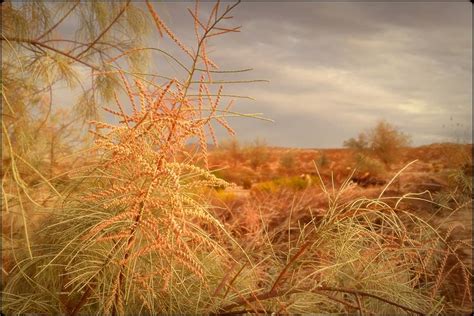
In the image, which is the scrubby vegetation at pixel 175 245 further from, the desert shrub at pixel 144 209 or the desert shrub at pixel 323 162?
the desert shrub at pixel 323 162

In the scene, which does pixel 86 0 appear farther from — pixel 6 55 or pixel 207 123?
pixel 207 123

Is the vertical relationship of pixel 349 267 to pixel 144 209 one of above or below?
below

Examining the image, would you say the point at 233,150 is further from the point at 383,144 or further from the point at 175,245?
the point at 175,245

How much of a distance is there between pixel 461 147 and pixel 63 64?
21.6ft

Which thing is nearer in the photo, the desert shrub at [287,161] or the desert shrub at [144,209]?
the desert shrub at [144,209]

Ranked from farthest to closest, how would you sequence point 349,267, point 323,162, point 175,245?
point 323,162 → point 349,267 → point 175,245

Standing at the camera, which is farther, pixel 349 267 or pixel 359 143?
pixel 359 143

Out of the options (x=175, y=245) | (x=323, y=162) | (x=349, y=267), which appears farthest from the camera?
(x=323, y=162)

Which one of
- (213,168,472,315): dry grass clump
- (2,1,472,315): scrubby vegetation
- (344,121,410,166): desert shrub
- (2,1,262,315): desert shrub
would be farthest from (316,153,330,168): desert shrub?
(2,1,262,315): desert shrub

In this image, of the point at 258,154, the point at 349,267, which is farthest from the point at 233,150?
the point at 349,267

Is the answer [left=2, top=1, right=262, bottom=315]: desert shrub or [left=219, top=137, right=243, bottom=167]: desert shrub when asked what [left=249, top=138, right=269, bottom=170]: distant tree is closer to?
[left=219, top=137, right=243, bottom=167]: desert shrub

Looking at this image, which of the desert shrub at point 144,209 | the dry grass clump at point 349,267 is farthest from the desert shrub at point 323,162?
the desert shrub at point 144,209

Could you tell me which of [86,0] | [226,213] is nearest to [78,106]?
[86,0]

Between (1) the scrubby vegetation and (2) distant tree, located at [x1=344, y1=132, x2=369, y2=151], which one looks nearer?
(1) the scrubby vegetation
